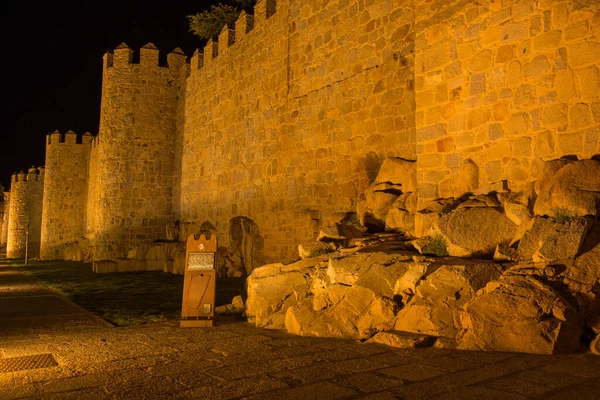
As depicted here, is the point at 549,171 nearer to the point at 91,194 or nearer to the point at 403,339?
the point at 403,339

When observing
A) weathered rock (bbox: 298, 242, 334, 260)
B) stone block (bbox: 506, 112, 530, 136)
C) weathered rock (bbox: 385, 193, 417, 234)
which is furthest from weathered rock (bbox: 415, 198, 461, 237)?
weathered rock (bbox: 298, 242, 334, 260)

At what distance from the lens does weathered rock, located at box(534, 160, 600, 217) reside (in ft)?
15.5

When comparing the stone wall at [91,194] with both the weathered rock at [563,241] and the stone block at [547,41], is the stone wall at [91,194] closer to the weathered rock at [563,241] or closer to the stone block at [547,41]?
the stone block at [547,41]

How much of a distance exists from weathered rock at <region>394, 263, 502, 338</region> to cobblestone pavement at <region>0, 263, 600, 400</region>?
30cm

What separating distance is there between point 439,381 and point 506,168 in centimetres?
320

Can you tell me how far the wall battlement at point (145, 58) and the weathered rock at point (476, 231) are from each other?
46.3 feet

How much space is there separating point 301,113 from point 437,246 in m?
5.93

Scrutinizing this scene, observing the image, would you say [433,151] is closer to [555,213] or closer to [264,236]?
[555,213]

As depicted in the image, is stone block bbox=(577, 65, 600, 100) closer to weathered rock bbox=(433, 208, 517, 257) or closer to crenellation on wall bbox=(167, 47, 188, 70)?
weathered rock bbox=(433, 208, 517, 257)

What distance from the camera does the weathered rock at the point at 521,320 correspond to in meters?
3.94

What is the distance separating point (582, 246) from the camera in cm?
440

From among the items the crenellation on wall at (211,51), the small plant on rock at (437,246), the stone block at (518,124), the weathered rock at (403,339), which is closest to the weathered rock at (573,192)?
the stone block at (518,124)

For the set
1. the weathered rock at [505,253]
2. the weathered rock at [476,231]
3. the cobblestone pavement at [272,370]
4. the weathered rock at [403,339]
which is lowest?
the cobblestone pavement at [272,370]

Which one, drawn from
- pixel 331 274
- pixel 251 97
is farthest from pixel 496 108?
pixel 251 97
